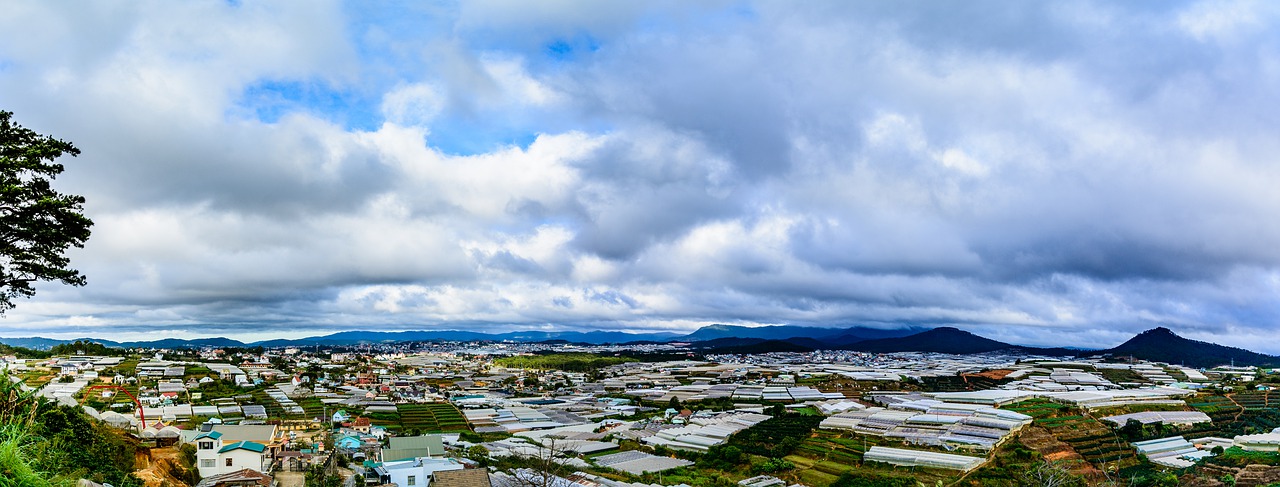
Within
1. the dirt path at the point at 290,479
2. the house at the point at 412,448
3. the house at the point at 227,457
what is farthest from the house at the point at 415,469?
the house at the point at 227,457

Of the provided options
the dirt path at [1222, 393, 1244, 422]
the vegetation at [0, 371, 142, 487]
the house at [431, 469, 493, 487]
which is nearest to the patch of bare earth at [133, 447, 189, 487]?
the vegetation at [0, 371, 142, 487]

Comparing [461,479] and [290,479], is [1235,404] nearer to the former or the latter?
[461,479]

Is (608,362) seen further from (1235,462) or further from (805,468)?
(1235,462)

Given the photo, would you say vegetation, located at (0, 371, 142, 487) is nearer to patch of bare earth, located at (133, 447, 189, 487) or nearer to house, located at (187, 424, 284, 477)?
patch of bare earth, located at (133, 447, 189, 487)

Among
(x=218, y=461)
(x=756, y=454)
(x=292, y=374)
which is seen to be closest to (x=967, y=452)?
(x=756, y=454)

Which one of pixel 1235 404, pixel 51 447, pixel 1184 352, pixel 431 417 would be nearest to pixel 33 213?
pixel 51 447
